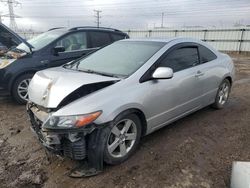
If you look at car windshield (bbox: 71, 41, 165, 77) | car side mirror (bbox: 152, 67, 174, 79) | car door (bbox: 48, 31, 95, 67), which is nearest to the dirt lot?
car side mirror (bbox: 152, 67, 174, 79)

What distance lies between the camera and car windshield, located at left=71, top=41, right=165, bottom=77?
351cm

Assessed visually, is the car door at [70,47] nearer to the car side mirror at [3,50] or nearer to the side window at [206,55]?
the car side mirror at [3,50]

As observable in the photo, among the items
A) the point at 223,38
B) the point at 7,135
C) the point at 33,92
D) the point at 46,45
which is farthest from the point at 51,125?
the point at 223,38

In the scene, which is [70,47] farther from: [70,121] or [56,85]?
[70,121]

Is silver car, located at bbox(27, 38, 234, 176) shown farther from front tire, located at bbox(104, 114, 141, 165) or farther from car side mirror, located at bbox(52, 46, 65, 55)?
car side mirror, located at bbox(52, 46, 65, 55)

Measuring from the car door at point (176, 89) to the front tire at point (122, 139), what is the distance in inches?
11.3

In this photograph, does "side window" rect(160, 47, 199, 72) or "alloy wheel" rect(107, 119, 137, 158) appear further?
"side window" rect(160, 47, 199, 72)

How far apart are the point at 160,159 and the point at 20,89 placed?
11.9 feet

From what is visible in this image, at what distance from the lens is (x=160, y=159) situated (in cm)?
328

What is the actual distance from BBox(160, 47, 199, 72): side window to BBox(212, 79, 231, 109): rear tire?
3.64 feet

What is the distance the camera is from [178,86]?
3770 mm

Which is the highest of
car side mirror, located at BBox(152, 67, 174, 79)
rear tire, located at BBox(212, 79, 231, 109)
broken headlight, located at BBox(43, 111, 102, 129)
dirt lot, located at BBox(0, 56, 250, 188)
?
Answer: car side mirror, located at BBox(152, 67, 174, 79)

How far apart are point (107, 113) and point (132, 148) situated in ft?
2.53

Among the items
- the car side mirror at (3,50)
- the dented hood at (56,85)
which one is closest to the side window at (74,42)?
the car side mirror at (3,50)
